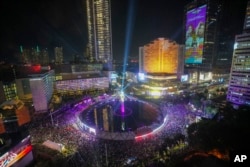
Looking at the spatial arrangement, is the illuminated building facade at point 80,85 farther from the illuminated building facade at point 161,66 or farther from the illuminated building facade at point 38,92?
the illuminated building facade at point 161,66

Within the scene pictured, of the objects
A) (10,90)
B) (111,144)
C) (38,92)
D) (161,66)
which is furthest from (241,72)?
(10,90)

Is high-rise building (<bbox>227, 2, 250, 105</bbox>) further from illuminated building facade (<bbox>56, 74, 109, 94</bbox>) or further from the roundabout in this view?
illuminated building facade (<bbox>56, 74, 109, 94</bbox>)

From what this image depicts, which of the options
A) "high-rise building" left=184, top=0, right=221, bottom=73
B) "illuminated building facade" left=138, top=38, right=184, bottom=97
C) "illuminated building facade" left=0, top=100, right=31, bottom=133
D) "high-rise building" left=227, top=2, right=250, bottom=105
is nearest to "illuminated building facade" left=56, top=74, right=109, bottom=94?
"illuminated building facade" left=138, top=38, right=184, bottom=97

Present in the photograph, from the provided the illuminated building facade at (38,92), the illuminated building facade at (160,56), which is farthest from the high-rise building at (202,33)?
the illuminated building facade at (38,92)

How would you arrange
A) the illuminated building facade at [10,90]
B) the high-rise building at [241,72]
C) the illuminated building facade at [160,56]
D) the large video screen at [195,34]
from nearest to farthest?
1. the high-rise building at [241,72]
2. the illuminated building facade at [10,90]
3. the illuminated building facade at [160,56]
4. the large video screen at [195,34]

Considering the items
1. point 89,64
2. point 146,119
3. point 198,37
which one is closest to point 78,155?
point 146,119

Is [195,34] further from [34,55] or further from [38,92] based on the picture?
[34,55]
